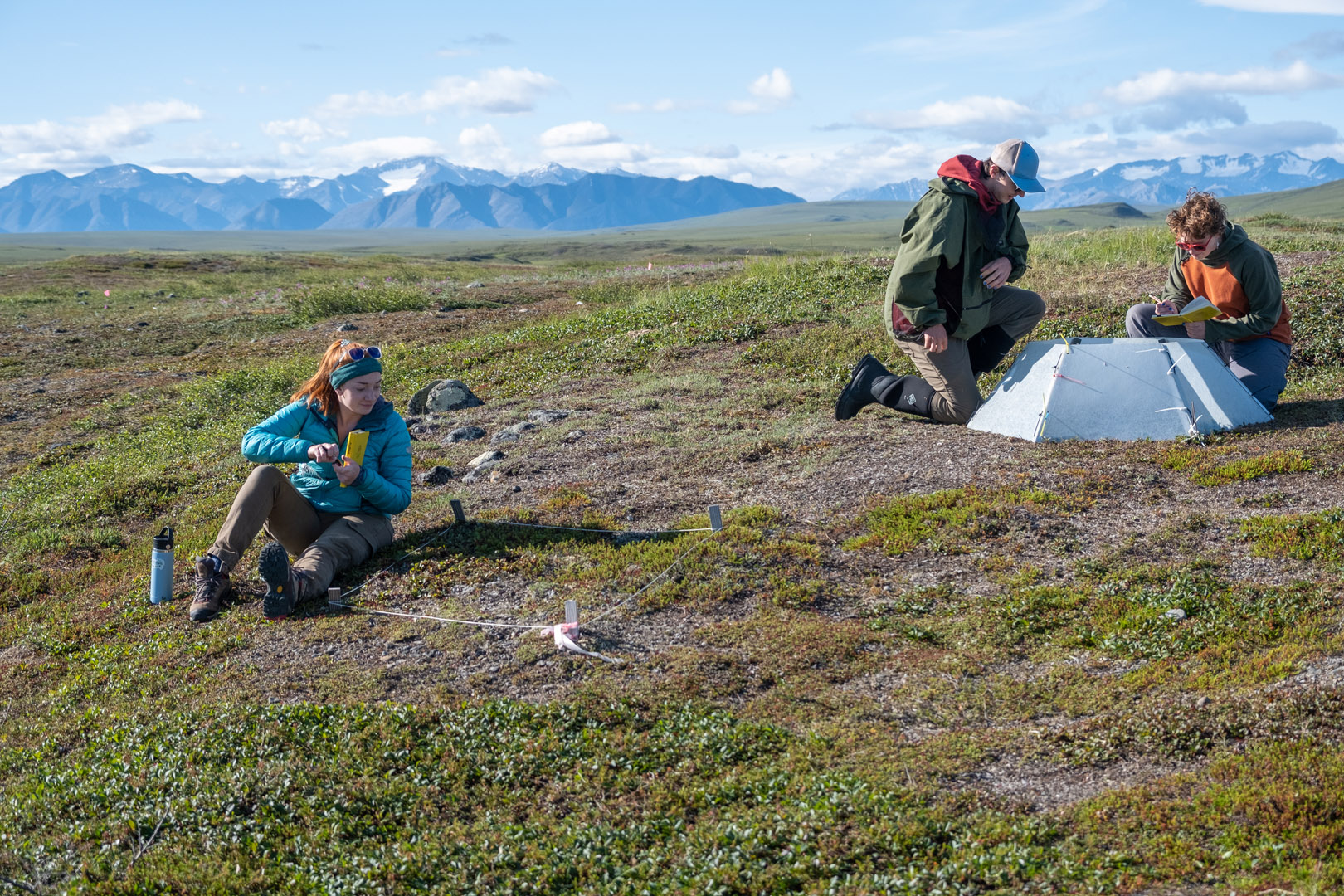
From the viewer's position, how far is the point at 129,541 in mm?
10141

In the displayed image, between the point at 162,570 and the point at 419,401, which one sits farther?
the point at 419,401

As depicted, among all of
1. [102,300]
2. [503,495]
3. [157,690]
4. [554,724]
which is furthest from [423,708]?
[102,300]

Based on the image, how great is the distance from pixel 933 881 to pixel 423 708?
310 cm

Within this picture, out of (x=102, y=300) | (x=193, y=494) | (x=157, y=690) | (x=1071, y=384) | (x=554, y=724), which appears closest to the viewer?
(x=554, y=724)

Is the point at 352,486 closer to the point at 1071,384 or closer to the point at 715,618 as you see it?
the point at 715,618

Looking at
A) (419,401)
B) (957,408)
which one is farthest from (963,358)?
(419,401)

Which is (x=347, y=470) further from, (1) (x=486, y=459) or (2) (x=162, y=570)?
(1) (x=486, y=459)

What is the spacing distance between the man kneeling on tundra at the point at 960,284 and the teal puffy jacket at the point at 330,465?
4.88 meters

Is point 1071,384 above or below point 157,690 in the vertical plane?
above

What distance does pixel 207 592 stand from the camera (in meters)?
7.47

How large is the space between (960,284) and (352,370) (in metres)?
5.73

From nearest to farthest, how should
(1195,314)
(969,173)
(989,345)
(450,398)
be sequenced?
(969,173), (1195,314), (989,345), (450,398)

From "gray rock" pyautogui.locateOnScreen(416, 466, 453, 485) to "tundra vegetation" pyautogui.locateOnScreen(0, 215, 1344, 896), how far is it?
577 millimetres

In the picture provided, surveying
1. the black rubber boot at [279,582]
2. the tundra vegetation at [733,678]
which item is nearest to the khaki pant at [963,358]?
the tundra vegetation at [733,678]
